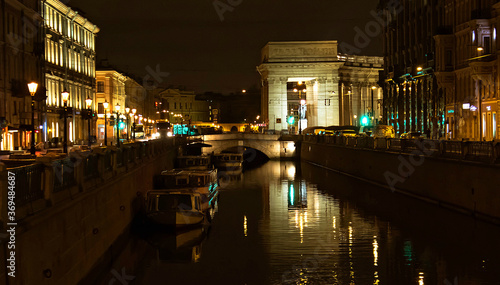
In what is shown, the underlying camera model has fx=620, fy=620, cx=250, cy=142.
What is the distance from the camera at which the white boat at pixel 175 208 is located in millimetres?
26844

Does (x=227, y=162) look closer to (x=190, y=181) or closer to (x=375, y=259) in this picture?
(x=190, y=181)

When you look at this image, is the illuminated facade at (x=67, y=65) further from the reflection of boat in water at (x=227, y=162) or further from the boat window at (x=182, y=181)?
the boat window at (x=182, y=181)

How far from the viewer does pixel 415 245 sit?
2383cm

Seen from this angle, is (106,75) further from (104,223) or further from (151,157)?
(104,223)

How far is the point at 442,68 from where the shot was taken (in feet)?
182

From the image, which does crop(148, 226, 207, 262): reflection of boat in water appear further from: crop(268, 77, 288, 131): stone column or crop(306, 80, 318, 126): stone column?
crop(306, 80, 318, 126): stone column

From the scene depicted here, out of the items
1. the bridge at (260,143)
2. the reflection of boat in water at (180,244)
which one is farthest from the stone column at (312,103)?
the reflection of boat in water at (180,244)

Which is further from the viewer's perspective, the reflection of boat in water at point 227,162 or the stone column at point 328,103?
the stone column at point 328,103

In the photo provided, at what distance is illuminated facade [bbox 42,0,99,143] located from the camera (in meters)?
60.4

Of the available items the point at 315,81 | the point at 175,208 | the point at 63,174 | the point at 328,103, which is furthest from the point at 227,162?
the point at 63,174

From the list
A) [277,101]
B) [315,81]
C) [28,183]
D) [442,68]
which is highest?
[315,81]

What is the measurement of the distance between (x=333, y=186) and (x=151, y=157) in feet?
49.2

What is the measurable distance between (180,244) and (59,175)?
33.7 ft

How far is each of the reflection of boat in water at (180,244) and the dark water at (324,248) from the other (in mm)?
39
